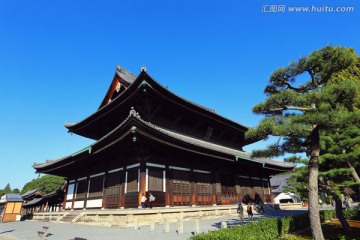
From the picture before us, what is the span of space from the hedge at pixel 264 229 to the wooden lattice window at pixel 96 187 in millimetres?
12759

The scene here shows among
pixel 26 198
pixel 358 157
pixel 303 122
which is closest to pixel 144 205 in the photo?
pixel 303 122

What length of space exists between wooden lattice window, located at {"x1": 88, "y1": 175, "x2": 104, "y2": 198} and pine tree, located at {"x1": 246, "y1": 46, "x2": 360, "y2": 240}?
44.4ft

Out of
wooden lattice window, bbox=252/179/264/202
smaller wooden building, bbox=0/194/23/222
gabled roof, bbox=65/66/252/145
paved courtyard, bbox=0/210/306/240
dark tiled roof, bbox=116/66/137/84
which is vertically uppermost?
dark tiled roof, bbox=116/66/137/84

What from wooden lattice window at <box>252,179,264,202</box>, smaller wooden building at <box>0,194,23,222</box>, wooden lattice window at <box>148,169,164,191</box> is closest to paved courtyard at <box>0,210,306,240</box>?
wooden lattice window at <box>148,169,164,191</box>

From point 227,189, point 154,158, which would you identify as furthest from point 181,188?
point 227,189

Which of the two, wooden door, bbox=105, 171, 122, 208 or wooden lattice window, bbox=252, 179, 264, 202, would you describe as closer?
wooden door, bbox=105, 171, 122, 208

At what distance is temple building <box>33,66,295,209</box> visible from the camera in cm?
1501

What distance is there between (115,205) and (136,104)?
747 centimetres

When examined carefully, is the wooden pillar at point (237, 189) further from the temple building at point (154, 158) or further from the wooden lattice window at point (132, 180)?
the wooden lattice window at point (132, 180)

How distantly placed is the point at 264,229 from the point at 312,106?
19.3 ft

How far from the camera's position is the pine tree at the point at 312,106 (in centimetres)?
919

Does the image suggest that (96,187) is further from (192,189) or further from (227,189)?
(227,189)

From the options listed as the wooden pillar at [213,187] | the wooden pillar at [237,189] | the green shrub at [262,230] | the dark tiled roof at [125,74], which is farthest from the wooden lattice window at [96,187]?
the green shrub at [262,230]

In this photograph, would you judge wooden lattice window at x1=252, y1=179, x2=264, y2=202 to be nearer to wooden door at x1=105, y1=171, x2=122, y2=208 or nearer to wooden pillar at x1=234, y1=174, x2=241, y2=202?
wooden pillar at x1=234, y1=174, x2=241, y2=202
